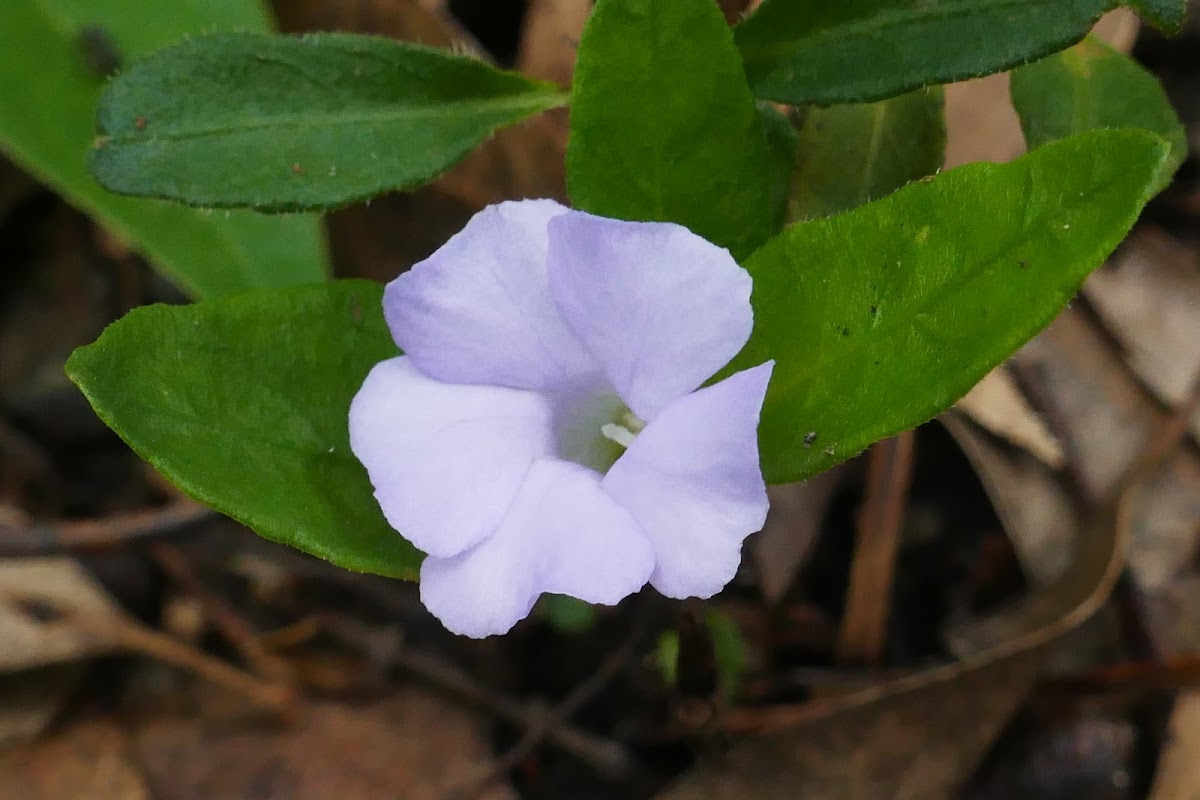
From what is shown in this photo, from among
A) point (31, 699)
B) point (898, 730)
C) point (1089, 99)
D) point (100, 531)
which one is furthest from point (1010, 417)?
point (31, 699)

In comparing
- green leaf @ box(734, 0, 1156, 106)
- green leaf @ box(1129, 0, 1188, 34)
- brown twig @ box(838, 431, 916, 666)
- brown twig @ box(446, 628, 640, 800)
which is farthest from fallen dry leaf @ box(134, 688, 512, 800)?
green leaf @ box(1129, 0, 1188, 34)

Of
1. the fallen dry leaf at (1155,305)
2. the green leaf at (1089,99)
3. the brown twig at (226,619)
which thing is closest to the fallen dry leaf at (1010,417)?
the fallen dry leaf at (1155,305)

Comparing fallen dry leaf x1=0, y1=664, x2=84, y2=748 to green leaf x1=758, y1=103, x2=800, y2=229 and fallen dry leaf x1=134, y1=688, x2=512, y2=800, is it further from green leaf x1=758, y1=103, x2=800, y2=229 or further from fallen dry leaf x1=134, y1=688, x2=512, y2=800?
green leaf x1=758, y1=103, x2=800, y2=229

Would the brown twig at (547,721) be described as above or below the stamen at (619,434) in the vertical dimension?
below

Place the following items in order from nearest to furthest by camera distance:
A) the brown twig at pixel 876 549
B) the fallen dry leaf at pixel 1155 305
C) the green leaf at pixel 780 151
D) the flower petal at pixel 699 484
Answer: the flower petal at pixel 699 484, the green leaf at pixel 780 151, the brown twig at pixel 876 549, the fallen dry leaf at pixel 1155 305

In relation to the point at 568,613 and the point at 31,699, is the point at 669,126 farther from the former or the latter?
the point at 31,699

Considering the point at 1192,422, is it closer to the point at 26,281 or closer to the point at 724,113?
the point at 724,113

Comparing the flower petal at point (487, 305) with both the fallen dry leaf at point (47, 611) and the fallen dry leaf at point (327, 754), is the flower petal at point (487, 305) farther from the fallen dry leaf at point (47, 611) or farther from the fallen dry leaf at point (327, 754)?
the fallen dry leaf at point (47, 611)

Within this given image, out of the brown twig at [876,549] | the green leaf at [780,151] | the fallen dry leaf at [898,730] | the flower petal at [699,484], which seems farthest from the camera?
the brown twig at [876,549]
